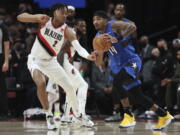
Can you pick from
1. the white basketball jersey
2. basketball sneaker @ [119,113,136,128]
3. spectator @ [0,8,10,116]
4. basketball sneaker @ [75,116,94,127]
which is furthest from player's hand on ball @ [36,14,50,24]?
spectator @ [0,8,10,116]

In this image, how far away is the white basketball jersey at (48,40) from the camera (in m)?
11.1

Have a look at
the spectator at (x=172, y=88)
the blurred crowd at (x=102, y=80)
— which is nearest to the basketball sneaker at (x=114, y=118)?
the blurred crowd at (x=102, y=80)

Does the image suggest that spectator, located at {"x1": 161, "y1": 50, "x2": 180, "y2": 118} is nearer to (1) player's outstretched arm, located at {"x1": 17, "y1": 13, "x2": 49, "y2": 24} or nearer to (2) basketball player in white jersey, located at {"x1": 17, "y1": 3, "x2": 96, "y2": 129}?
(2) basketball player in white jersey, located at {"x1": 17, "y1": 3, "x2": 96, "y2": 129}

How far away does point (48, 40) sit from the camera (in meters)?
11.1

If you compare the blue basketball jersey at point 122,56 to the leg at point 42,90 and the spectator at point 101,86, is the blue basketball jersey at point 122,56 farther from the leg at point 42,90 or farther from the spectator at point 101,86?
the spectator at point 101,86

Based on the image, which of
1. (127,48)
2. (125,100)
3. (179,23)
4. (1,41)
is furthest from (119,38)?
(179,23)

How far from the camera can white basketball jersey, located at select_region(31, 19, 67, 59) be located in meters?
11.1

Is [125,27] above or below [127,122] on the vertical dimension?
above

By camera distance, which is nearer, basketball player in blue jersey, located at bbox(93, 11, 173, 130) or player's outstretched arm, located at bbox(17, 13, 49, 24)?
player's outstretched arm, located at bbox(17, 13, 49, 24)

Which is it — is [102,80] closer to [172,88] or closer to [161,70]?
→ [161,70]

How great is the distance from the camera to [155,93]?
1612 centimetres

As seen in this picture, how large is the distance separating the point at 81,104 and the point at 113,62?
119 centimetres

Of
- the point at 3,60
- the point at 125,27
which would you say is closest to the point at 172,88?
the point at 3,60

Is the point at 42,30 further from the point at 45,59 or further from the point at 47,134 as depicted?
the point at 47,134
